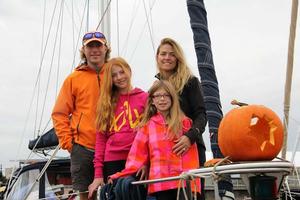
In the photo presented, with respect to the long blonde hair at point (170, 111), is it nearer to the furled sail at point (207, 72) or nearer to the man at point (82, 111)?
Answer: the man at point (82, 111)

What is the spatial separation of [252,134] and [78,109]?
200 cm

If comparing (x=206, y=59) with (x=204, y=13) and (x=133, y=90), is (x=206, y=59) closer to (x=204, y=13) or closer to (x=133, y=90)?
(x=204, y=13)

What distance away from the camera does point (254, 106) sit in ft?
9.66

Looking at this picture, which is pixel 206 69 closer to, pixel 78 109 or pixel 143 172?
pixel 78 109

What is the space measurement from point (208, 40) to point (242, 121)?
204 cm

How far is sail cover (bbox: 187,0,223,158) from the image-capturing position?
4473mm

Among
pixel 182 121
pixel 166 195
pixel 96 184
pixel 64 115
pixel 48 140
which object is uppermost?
pixel 48 140

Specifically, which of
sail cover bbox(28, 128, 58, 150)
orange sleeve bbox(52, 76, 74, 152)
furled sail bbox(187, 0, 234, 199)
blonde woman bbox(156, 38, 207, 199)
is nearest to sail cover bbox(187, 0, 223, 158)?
furled sail bbox(187, 0, 234, 199)

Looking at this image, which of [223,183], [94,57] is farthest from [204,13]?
[223,183]

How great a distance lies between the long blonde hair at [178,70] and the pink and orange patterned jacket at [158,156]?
1.00 ft

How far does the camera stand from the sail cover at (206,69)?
14.7 feet

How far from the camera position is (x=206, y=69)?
464 cm

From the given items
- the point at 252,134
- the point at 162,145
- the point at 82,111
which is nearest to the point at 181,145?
the point at 162,145

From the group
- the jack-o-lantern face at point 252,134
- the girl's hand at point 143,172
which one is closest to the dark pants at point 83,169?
the girl's hand at point 143,172
